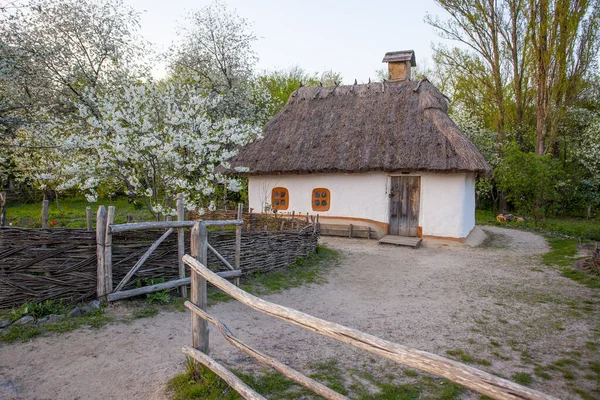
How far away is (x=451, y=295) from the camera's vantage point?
670 cm

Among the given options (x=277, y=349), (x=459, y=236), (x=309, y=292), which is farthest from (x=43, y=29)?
(x=459, y=236)

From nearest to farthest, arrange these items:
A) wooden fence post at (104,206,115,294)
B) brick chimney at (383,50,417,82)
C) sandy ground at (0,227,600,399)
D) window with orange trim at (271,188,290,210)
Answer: sandy ground at (0,227,600,399)
wooden fence post at (104,206,115,294)
window with orange trim at (271,188,290,210)
brick chimney at (383,50,417,82)

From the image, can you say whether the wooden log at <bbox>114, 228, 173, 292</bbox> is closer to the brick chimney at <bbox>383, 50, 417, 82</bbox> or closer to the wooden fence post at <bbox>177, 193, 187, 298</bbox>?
the wooden fence post at <bbox>177, 193, 187, 298</bbox>

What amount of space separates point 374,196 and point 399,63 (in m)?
6.10

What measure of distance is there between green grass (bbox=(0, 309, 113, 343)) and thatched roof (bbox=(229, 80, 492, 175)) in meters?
8.47

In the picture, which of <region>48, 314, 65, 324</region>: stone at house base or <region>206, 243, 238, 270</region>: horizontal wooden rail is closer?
<region>48, 314, 65, 324</region>: stone at house base

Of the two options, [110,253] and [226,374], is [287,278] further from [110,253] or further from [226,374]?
[226,374]

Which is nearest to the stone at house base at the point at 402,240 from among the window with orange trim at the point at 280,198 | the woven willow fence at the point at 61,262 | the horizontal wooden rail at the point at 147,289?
the window with orange trim at the point at 280,198

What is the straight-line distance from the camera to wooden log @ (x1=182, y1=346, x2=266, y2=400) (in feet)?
8.95

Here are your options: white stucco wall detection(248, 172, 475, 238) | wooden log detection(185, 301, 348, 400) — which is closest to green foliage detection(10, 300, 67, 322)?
wooden log detection(185, 301, 348, 400)

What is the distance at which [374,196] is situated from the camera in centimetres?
1231

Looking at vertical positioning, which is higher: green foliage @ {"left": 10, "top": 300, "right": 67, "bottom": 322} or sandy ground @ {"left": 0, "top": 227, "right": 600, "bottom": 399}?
green foliage @ {"left": 10, "top": 300, "right": 67, "bottom": 322}

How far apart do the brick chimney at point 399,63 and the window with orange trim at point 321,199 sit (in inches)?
217

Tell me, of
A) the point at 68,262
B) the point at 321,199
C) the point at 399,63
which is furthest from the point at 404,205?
the point at 68,262
